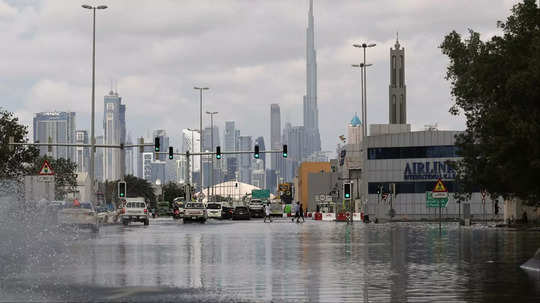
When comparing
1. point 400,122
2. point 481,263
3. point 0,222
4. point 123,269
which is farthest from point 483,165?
point 400,122

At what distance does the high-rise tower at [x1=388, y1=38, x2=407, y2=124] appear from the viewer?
15962 cm

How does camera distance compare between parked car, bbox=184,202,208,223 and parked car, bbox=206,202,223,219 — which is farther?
parked car, bbox=206,202,223,219

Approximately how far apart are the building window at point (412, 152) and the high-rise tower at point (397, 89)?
27.3 meters

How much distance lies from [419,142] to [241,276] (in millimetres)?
112061

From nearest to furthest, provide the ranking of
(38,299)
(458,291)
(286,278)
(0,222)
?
(38,299) → (458,291) → (286,278) → (0,222)

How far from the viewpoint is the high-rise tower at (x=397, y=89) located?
524 feet

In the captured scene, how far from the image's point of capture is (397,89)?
15975 centimetres

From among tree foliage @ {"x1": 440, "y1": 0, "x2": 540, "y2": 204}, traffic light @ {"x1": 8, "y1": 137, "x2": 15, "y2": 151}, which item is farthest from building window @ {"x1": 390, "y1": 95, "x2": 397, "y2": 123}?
tree foliage @ {"x1": 440, "y1": 0, "x2": 540, "y2": 204}

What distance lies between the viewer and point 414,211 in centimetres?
13050

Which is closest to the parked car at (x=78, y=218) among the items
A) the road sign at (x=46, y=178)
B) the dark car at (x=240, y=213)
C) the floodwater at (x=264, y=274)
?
the road sign at (x=46, y=178)

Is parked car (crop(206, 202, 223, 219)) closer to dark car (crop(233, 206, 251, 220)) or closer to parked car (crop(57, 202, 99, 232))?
dark car (crop(233, 206, 251, 220))

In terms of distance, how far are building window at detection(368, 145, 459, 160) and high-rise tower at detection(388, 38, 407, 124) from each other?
27290 mm

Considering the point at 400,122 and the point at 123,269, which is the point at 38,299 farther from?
the point at 400,122

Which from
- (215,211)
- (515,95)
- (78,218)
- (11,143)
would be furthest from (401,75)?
(515,95)
